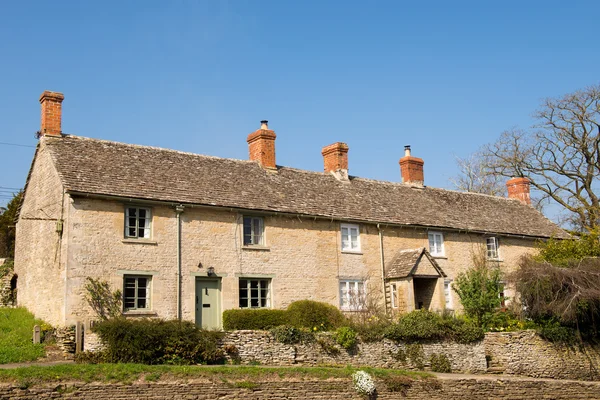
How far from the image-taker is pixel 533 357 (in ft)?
87.6

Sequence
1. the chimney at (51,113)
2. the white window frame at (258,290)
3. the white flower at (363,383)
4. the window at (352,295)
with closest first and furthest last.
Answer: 1. the white flower at (363,383)
2. the chimney at (51,113)
3. the white window frame at (258,290)
4. the window at (352,295)

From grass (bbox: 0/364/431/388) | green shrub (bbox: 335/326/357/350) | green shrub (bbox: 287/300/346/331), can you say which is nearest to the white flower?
grass (bbox: 0/364/431/388)

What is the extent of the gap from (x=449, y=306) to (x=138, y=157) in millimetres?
16362

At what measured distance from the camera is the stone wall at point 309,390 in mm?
16625

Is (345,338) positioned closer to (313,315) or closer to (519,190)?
(313,315)

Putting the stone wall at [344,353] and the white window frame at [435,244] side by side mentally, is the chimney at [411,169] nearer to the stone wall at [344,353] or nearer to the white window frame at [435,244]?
the white window frame at [435,244]

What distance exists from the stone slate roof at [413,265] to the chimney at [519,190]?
46.4 ft

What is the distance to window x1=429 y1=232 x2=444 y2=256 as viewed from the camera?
33.8 meters

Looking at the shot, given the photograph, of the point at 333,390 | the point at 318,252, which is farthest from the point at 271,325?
the point at 333,390

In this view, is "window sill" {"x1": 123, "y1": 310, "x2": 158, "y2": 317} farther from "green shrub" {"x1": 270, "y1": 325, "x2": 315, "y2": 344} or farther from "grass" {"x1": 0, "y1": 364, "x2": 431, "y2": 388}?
"grass" {"x1": 0, "y1": 364, "x2": 431, "y2": 388}

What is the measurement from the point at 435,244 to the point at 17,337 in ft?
65.2

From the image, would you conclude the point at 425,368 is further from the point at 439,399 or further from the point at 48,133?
the point at 48,133

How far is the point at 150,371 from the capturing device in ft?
59.3

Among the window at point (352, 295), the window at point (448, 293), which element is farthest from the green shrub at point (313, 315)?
the window at point (448, 293)
